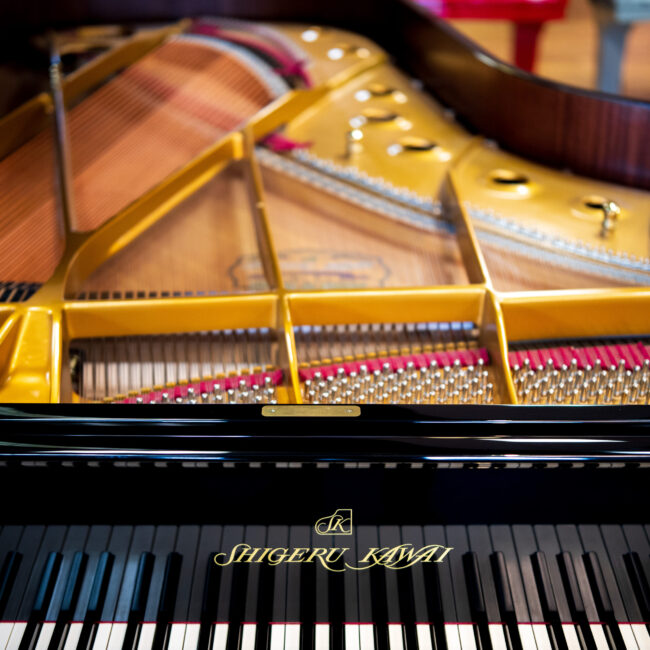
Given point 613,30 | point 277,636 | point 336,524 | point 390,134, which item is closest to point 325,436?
point 336,524

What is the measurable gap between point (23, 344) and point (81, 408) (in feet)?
1.11

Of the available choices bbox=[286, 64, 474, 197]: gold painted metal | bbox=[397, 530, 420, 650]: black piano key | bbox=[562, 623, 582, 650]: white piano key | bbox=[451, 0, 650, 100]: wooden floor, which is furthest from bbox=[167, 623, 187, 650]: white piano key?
bbox=[451, 0, 650, 100]: wooden floor

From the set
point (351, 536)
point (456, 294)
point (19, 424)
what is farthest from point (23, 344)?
point (456, 294)

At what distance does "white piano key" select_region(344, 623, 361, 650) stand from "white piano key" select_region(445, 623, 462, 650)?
0.58 ft

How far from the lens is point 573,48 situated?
18.4 feet

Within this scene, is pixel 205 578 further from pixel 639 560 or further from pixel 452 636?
pixel 639 560

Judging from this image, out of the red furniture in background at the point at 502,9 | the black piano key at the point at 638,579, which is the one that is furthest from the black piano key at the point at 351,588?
the red furniture in background at the point at 502,9

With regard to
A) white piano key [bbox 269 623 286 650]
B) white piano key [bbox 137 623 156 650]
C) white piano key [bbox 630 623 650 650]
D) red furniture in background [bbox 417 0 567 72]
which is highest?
red furniture in background [bbox 417 0 567 72]

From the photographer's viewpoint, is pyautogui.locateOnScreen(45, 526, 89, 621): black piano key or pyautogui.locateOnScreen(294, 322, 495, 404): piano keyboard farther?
pyautogui.locateOnScreen(294, 322, 495, 404): piano keyboard

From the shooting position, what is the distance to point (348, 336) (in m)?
2.21

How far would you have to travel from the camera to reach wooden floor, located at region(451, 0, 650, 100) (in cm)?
487

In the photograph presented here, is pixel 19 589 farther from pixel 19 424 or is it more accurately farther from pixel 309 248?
pixel 309 248

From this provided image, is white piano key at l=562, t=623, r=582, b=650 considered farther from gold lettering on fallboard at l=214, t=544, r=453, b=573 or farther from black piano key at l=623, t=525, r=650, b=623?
gold lettering on fallboard at l=214, t=544, r=453, b=573

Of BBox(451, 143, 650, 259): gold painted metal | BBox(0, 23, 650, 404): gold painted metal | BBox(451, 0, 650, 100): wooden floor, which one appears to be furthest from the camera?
BBox(451, 0, 650, 100): wooden floor
